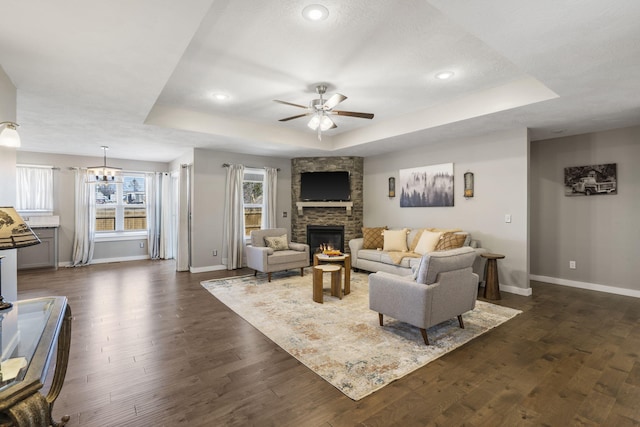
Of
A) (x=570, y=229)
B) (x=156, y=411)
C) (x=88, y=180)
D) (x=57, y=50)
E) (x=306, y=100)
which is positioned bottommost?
(x=156, y=411)

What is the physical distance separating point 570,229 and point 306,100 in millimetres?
4810

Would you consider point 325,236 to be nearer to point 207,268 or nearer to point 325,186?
point 325,186

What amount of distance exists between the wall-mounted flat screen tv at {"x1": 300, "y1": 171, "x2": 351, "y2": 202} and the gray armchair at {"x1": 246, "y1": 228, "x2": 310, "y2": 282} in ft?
4.60

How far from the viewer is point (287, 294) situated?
466 cm

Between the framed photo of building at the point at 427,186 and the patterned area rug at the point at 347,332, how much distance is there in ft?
7.13

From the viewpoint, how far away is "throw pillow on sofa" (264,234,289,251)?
5.86 meters

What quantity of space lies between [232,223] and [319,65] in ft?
13.7

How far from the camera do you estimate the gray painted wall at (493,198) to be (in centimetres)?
466

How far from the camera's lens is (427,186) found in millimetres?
5926

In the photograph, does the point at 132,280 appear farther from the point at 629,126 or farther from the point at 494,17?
the point at 629,126

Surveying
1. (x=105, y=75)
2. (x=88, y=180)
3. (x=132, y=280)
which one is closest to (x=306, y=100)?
(x=105, y=75)

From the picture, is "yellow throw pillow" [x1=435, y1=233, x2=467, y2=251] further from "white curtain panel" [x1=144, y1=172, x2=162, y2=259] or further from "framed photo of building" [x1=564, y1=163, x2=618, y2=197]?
"white curtain panel" [x1=144, y1=172, x2=162, y2=259]

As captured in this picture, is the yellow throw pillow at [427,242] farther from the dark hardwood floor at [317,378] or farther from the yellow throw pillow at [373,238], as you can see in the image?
the dark hardwood floor at [317,378]

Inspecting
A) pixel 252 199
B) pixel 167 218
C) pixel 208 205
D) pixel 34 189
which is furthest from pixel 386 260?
pixel 34 189
